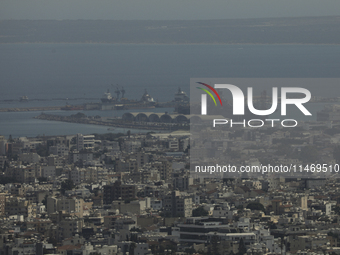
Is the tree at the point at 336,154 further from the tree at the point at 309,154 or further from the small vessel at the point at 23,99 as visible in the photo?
the small vessel at the point at 23,99

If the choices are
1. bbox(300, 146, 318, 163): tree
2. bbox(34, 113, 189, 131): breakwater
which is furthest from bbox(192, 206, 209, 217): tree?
bbox(34, 113, 189, 131): breakwater

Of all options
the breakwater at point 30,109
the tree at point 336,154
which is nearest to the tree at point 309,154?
the tree at point 336,154

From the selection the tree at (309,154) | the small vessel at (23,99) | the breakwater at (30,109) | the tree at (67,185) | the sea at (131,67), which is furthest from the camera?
the sea at (131,67)

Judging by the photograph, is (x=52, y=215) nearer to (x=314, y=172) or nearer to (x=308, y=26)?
(x=314, y=172)

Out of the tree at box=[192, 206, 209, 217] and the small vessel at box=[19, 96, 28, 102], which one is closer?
the tree at box=[192, 206, 209, 217]

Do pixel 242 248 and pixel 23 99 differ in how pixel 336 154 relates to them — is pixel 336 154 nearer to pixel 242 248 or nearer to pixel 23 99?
pixel 242 248

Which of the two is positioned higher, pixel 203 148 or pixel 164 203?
pixel 203 148

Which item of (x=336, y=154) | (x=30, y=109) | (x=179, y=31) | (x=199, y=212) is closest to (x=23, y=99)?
(x=30, y=109)

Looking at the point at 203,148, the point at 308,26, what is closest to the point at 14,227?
the point at 203,148

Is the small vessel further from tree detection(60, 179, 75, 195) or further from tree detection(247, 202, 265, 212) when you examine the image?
tree detection(247, 202, 265, 212)
